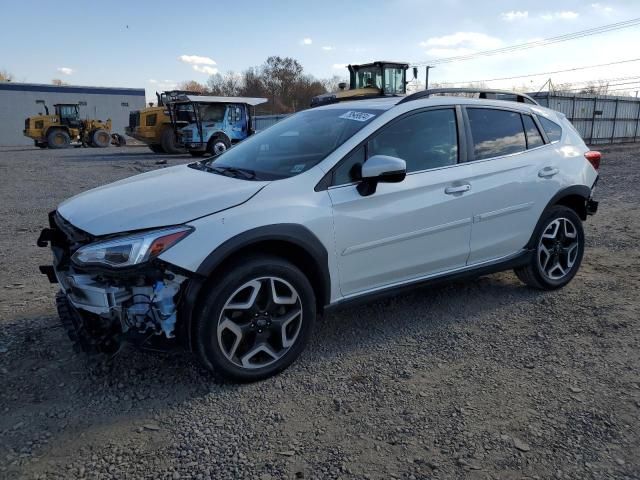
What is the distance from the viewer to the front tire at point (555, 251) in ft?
14.1

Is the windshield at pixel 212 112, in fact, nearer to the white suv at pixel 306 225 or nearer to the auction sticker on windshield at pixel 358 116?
the white suv at pixel 306 225

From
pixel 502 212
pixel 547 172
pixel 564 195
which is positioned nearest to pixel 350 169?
pixel 502 212

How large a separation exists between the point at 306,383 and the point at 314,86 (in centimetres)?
7051

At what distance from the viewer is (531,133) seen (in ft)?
14.1

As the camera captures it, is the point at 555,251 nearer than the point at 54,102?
Yes

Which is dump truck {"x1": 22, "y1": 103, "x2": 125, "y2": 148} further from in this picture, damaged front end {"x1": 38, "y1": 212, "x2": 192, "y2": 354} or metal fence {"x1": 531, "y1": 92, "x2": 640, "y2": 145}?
damaged front end {"x1": 38, "y1": 212, "x2": 192, "y2": 354}

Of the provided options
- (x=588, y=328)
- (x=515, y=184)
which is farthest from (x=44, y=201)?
(x=588, y=328)

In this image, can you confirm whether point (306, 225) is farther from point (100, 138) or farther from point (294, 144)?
point (100, 138)

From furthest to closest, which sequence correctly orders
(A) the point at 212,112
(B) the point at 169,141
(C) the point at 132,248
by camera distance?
(B) the point at 169,141
(A) the point at 212,112
(C) the point at 132,248

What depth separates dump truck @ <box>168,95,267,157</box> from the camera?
816 inches

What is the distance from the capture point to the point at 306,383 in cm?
302

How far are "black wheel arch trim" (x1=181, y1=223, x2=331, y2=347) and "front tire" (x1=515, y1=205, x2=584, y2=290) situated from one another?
2109 mm

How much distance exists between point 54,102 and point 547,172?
5874 centimetres

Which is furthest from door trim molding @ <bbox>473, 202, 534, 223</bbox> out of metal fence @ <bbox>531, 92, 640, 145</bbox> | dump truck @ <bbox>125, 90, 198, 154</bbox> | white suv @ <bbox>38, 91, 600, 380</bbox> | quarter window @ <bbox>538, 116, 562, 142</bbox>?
dump truck @ <bbox>125, 90, 198, 154</bbox>
